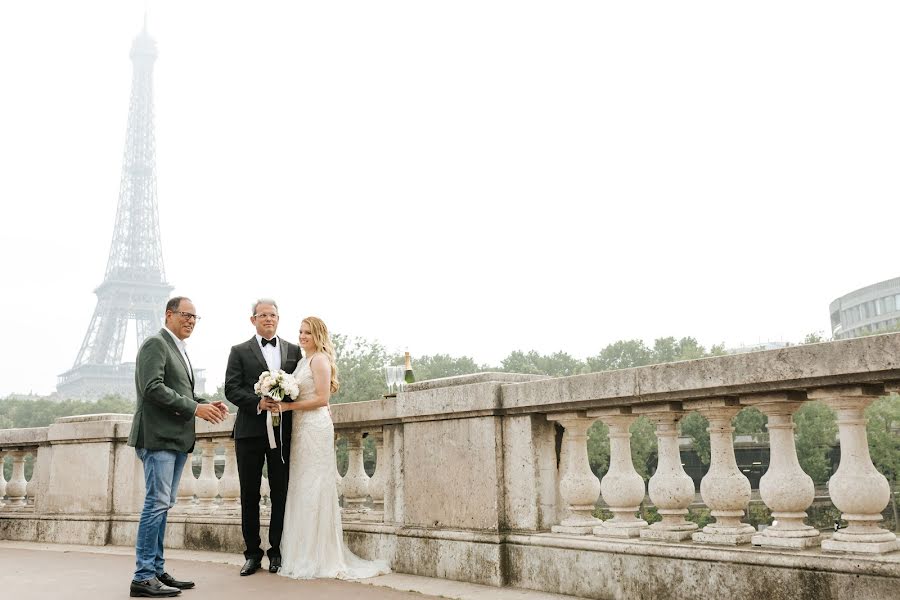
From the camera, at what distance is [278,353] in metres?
7.03

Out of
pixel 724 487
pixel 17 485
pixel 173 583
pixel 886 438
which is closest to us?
pixel 724 487

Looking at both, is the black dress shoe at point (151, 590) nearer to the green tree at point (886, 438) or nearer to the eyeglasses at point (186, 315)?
the eyeglasses at point (186, 315)

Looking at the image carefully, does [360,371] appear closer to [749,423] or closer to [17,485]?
[749,423]

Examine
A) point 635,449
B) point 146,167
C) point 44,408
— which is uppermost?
point 146,167

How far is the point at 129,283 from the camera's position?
101 meters

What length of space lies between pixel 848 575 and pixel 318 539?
4.04 m

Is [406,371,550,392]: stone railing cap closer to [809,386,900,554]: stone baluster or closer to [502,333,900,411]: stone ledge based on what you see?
[502,333,900,411]: stone ledge

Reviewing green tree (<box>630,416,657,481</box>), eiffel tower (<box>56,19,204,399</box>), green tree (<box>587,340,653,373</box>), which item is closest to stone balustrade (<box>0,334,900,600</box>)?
green tree (<box>630,416,657,481</box>)

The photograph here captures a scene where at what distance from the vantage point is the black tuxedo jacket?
6.66 meters

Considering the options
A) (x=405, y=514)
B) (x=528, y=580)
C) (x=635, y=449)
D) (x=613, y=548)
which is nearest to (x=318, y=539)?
(x=405, y=514)

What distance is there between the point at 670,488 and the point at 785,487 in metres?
0.78

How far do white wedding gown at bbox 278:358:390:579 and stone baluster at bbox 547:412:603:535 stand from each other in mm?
1731

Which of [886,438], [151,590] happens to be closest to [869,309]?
[886,438]

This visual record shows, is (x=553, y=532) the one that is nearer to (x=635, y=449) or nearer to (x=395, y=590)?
(x=395, y=590)
